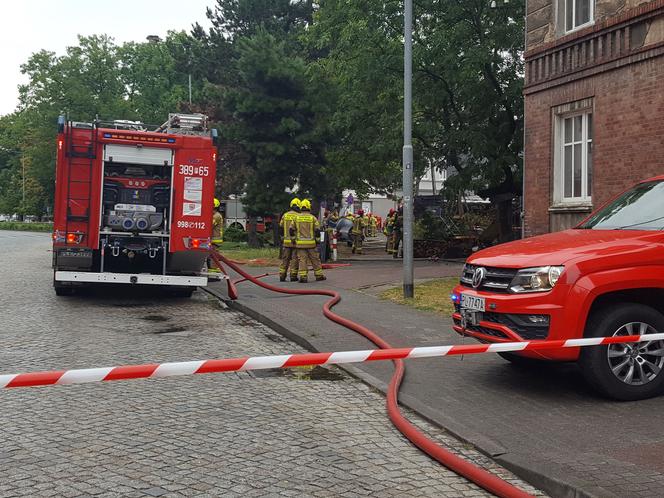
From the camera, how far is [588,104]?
→ 1288 cm

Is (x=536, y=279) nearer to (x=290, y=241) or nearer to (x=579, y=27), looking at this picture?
(x=579, y=27)

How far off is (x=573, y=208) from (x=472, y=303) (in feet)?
25.2

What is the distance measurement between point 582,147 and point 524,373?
759 cm

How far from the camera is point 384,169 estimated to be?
26.1 m

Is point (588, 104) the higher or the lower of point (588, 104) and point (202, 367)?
the higher

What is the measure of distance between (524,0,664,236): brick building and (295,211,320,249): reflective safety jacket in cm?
428

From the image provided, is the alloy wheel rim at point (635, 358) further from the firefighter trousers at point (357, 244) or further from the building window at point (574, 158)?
the firefighter trousers at point (357, 244)

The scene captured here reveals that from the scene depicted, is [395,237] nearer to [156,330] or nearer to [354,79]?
[354,79]

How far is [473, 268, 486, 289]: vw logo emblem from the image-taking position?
624 centimetres

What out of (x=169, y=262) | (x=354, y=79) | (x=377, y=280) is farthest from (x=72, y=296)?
(x=354, y=79)

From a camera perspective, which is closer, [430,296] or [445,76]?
[430,296]

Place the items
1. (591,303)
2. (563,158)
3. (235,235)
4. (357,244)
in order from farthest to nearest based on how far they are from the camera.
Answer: (235,235) < (357,244) < (563,158) < (591,303)

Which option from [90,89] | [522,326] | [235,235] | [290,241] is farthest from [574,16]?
[90,89]

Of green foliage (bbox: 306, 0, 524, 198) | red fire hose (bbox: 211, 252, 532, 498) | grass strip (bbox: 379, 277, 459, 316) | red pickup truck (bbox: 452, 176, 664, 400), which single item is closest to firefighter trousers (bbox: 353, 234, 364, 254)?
green foliage (bbox: 306, 0, 524, 198)
